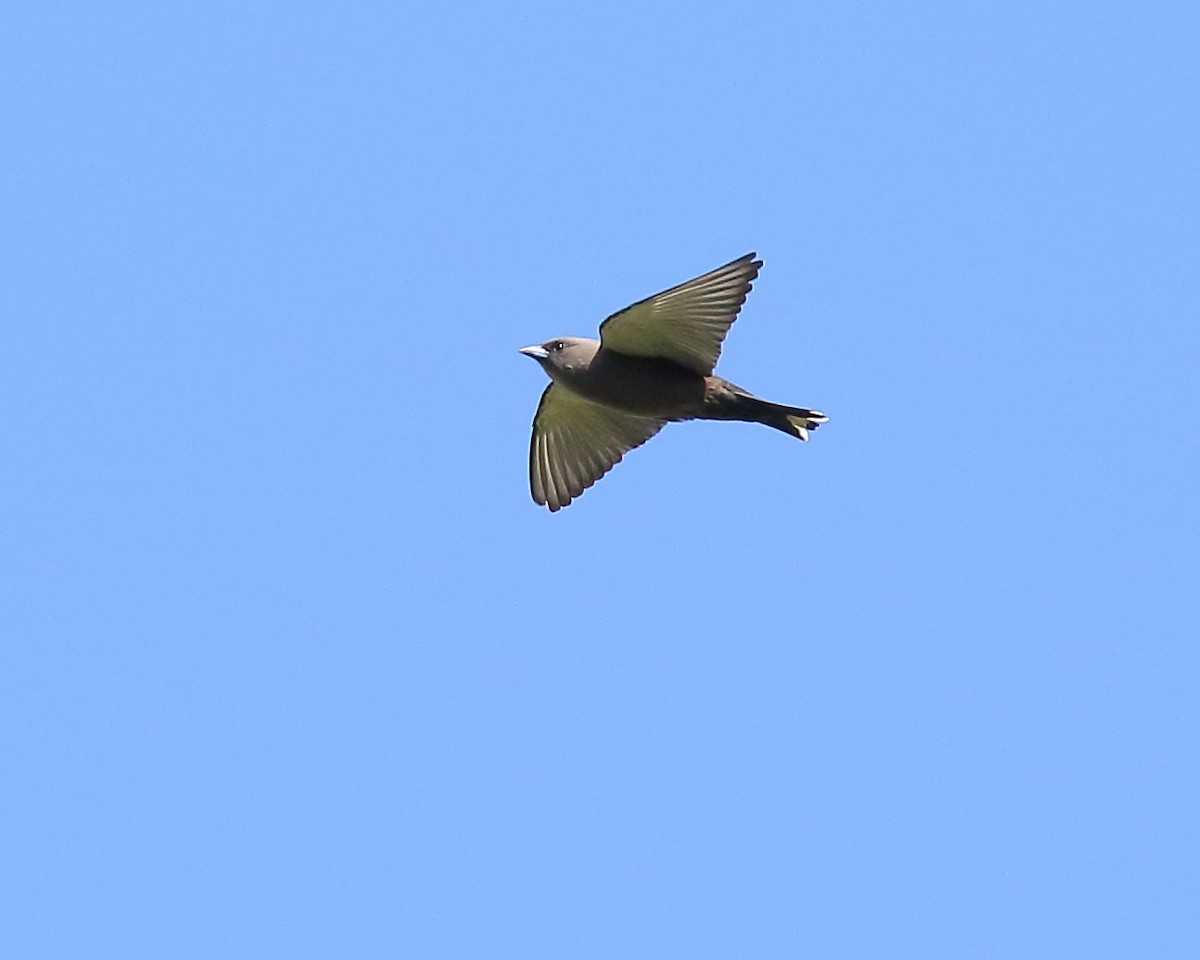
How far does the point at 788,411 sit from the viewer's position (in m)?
18.5

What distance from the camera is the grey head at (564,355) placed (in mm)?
18562

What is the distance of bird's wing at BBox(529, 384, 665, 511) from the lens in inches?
798

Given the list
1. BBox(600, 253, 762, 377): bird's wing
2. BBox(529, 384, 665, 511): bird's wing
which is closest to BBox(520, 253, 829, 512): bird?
BBox(600, 253, 762, 377): bird's wing

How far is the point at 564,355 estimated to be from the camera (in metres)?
18.6

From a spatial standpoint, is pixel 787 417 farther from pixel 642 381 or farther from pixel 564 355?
pixel 564 355

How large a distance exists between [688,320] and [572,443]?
308 centimetres

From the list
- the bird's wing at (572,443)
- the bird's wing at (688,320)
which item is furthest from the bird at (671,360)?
the bird's wing at (572,443)

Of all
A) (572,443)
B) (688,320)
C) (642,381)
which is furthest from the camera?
(572,443)

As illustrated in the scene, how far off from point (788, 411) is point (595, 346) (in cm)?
198

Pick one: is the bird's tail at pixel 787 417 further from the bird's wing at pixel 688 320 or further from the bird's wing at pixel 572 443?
the bird's wing at pixel 572 443

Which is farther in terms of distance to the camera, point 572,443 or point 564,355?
point 572,443

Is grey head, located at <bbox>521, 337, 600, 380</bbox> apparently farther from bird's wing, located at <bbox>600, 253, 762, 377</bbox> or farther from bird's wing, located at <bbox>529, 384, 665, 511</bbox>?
bird's wing, located at <bbox>529, 384, 665, 511</bbox>

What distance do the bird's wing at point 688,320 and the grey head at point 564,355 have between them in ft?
0.63

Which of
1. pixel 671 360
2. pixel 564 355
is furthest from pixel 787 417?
pixel 564 355
